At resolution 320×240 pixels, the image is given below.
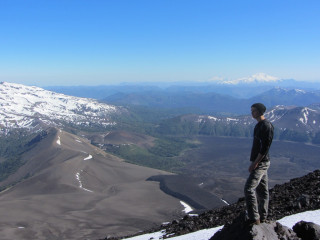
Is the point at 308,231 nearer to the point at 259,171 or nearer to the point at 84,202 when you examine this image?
the point at 259,171

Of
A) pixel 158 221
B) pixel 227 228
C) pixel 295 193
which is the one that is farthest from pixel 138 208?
pixel 227 228

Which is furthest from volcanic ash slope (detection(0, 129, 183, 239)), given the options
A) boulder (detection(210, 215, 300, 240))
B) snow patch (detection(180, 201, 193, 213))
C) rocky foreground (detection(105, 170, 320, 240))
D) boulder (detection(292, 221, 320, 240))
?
boulder (detection(292, 221, 320, 240))

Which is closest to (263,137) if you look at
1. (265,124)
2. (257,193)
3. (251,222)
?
(265,124)

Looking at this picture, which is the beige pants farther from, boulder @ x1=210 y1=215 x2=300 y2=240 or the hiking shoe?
boulder @ x1=210 y1=215 x2=300 y2=240

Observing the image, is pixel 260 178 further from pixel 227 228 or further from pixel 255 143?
pixel 227 228

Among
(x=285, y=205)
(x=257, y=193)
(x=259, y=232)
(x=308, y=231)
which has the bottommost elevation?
(x=285, y=205)

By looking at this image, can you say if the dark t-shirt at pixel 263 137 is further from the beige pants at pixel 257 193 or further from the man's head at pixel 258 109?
the beige pants at pixel 257 193
